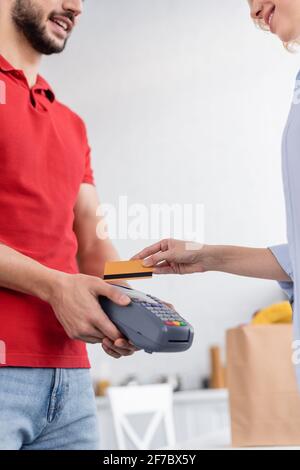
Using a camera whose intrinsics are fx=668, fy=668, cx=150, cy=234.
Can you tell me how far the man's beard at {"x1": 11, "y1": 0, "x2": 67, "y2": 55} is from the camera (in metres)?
0.80

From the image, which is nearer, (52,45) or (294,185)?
(294,185)

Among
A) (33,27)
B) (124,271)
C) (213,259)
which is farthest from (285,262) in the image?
(33,27)

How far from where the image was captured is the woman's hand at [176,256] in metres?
0.76

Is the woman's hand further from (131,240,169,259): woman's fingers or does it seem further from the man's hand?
the man's hand

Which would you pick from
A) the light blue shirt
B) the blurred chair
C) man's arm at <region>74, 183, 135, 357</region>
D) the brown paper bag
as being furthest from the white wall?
the light blue shirt

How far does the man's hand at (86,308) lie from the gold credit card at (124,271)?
0.11 ft

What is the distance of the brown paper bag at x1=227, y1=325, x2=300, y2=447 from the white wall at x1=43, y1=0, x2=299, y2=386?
3.80 ft

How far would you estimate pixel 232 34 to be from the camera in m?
2.68

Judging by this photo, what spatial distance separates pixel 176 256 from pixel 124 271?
11 cm

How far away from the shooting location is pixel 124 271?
2.23 ft

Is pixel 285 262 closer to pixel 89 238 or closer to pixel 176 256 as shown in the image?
pixel 176 256

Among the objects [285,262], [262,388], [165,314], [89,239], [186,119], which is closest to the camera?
[165,314]

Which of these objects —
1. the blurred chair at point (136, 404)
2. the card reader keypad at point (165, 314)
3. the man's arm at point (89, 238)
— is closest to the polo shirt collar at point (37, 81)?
the man's arm at point (89, 238)
